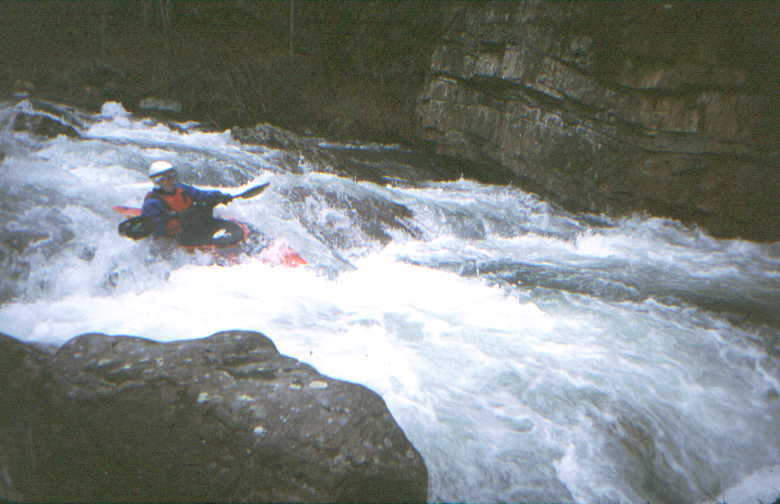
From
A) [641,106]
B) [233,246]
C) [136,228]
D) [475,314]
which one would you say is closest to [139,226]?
[136,228]

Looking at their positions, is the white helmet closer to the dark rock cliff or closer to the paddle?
the paddle

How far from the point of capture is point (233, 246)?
4469mm

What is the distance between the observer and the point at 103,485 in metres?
1.93

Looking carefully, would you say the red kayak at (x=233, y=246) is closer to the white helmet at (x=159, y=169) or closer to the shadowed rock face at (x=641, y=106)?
the white helmet at (x=159, y=169)

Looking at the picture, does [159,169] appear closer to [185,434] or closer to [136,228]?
[136,228]

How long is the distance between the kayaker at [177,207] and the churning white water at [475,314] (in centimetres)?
18

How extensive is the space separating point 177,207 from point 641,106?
557 cm

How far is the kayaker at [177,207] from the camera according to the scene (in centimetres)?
407

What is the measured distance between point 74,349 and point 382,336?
5.97 ft

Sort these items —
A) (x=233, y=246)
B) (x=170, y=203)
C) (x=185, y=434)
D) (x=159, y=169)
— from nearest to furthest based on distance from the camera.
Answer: (x=185, y=434) < (x=159, y=169) < (x=170, y=203) < (x=233, y=246)

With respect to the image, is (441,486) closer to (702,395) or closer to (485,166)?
(702,395)

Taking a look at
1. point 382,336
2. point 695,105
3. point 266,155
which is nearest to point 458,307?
point 382,336

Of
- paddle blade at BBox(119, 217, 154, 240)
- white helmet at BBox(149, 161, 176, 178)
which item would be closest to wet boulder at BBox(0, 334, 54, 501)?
paddle blade at BBox(119, 217, 154, 240)

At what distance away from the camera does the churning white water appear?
2.64 meters
